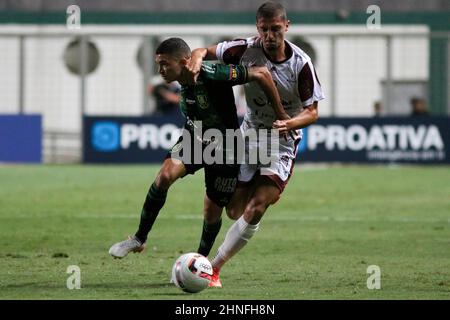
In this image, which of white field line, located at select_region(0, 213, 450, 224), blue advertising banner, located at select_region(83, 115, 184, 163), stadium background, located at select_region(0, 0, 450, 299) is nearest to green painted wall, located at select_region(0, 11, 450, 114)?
stadium background, located at select_region(0, 0, 450, 299)

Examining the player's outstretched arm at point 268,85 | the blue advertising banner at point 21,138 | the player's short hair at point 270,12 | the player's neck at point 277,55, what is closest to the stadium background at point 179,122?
the blue advertising banner at point 21,138

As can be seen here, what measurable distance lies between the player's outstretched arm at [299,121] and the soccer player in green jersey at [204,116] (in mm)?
115

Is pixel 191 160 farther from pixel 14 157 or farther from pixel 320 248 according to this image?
pixel 14 157

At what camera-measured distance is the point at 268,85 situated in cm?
980

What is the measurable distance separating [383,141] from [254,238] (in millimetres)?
13364

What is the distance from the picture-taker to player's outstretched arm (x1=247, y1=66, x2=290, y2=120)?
978 centimetres

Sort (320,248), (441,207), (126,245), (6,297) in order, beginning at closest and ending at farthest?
(6,297), (126,245), (320,248), (441,207)

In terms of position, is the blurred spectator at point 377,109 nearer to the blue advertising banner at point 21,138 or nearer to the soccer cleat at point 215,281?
the blue advertising banner at point 21,138

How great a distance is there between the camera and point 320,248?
12.7 meters

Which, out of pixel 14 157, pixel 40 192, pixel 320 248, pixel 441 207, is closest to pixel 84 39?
pixel 14 157

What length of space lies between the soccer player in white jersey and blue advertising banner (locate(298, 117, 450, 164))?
16244 millimetres

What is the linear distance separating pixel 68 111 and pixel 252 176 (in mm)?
18538

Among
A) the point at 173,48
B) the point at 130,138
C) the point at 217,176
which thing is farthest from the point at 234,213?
the point at 130,138

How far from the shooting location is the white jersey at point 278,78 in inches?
400
